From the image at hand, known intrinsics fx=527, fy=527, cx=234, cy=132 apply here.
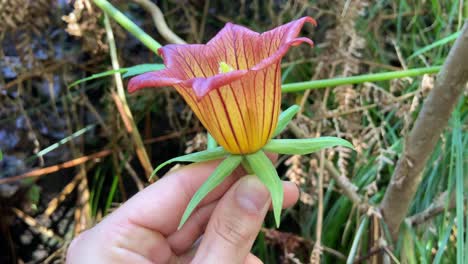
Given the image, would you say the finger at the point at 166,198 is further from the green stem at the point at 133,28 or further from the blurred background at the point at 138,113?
the blurred background at the point at 138,113

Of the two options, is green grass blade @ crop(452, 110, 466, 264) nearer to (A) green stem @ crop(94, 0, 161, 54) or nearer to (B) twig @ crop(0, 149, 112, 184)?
(A) green stem @ crop(94, 0, 161, 54)

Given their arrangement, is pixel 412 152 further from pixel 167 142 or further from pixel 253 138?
pixel 167 142

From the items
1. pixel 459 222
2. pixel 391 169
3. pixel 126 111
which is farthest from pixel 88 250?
pixel 391 169

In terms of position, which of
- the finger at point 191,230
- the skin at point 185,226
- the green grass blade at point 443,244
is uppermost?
the skin at point 185,226

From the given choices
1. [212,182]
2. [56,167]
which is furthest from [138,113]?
[212,182]

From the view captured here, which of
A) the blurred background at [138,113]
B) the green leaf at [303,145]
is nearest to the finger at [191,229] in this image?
the green leaf at [303,145]

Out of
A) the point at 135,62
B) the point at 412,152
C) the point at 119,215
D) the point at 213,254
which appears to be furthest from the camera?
the point at 135,62

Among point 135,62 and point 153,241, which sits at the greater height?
point 135,62
